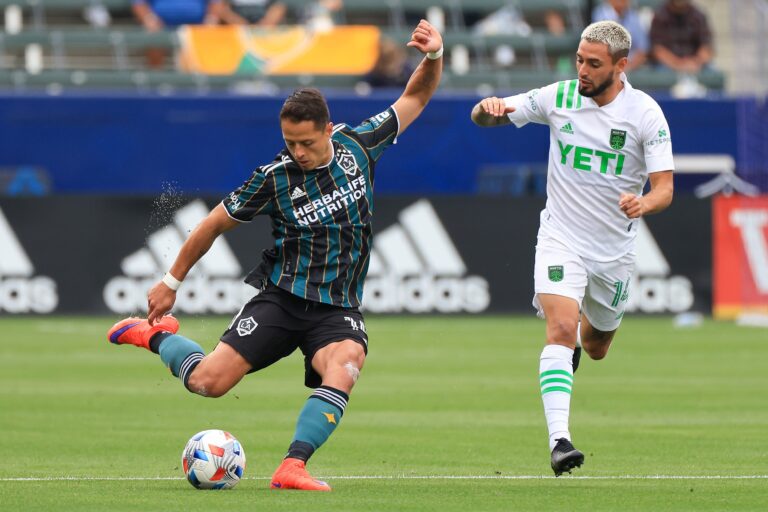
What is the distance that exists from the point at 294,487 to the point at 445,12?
783 inches

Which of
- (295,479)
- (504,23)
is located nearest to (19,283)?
(504,23)

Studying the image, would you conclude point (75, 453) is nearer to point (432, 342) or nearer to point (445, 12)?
point (432, 342)

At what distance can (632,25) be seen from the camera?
997 inches

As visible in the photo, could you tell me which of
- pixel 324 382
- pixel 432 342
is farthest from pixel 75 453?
pixel 432 342

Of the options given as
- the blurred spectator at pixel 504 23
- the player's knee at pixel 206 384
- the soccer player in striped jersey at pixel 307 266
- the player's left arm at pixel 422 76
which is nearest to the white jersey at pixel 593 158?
the player's left arm at pixel 422 76

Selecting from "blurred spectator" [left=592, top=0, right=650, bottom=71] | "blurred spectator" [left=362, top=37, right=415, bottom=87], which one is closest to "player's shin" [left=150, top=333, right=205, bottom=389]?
"blurred spectator" [left=362, top=37, right=415, bottom=87]

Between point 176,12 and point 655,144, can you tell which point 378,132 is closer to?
point 655,144

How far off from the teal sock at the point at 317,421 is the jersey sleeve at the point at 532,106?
2.08m

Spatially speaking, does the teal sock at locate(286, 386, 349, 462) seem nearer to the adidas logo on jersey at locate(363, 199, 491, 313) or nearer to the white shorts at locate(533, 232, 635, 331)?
the white shorts at locate(533, 232, 635, 331)

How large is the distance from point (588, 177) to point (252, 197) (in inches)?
79.4

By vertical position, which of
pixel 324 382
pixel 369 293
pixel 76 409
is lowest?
pixel 369 293

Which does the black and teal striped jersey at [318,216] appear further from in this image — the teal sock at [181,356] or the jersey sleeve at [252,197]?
the teal sock at [181,356]

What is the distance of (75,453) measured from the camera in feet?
32.4

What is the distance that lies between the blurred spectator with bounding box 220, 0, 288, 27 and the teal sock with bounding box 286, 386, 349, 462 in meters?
17.1
